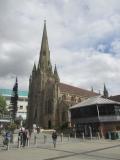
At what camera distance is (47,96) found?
249ft

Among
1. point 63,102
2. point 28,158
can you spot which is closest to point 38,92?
point 63,102

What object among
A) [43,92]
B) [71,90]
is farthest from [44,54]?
[71,90]

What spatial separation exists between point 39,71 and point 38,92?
7.12m

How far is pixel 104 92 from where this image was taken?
106 m

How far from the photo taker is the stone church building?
233 ft

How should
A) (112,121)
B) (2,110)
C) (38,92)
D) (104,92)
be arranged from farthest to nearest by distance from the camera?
(104,92) < (38,92) < (2,110) < (112,121)

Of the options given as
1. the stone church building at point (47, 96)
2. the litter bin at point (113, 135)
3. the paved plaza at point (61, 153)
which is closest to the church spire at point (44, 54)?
the stone church building at point (47, 96)

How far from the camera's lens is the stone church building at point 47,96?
2798 inches

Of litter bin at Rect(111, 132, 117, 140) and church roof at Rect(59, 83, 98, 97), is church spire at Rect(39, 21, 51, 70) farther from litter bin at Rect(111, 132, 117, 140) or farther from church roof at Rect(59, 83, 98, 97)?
litter bin at Rect(111, 132, 117, 140)

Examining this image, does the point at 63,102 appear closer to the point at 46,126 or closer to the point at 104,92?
the point at 46,126

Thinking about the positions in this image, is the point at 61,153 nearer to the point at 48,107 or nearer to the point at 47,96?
the point at 48,107

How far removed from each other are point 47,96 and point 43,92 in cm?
226

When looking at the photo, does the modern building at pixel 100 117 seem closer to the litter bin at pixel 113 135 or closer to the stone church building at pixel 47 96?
the litter bin at pixel 113 135

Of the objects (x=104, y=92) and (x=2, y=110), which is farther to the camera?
(x=104, y=92)
